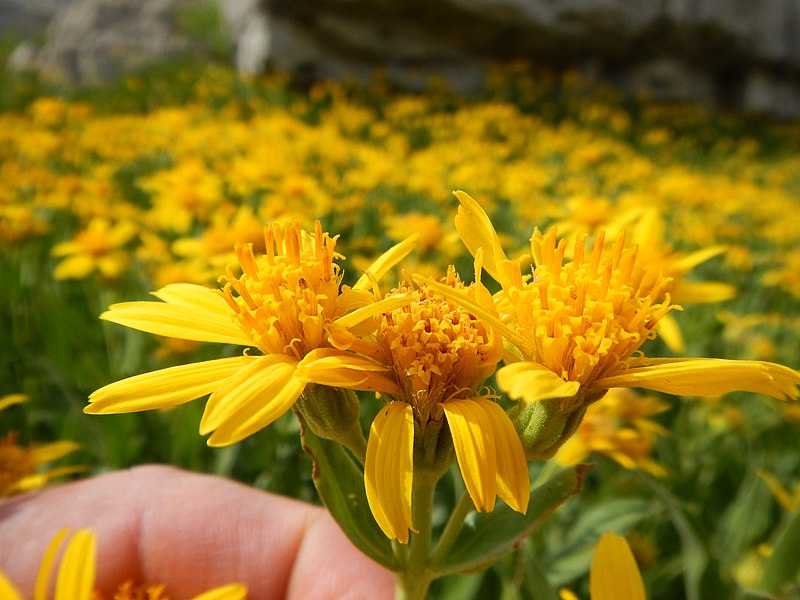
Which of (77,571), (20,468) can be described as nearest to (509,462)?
(77,571)

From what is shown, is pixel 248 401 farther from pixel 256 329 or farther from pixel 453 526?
pixel 453 526

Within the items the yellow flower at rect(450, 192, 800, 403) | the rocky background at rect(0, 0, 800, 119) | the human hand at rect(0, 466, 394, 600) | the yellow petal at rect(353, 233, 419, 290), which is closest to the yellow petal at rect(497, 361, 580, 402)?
the yellow flower at rect(450, 192, 800, 403)

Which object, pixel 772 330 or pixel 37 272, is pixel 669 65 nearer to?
pixel 772 330

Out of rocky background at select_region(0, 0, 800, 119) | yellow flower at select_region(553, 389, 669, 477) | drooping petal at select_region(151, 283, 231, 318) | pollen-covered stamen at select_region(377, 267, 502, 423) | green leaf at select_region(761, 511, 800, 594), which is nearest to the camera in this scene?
pollen-covered stamen at select_region(377, 267, 502, 423)

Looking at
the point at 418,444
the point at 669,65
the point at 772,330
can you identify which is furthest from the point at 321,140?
the point at 669,65

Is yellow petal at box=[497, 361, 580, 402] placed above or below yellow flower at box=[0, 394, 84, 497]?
above

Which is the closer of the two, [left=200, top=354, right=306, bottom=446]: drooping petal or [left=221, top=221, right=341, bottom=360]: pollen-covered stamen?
[left=200, top=354, right=306, bottom=446]: drooping petal

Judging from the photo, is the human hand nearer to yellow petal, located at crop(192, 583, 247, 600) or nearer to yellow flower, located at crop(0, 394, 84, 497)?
yellow flower, located at crop(0, 394, 84, 497)
